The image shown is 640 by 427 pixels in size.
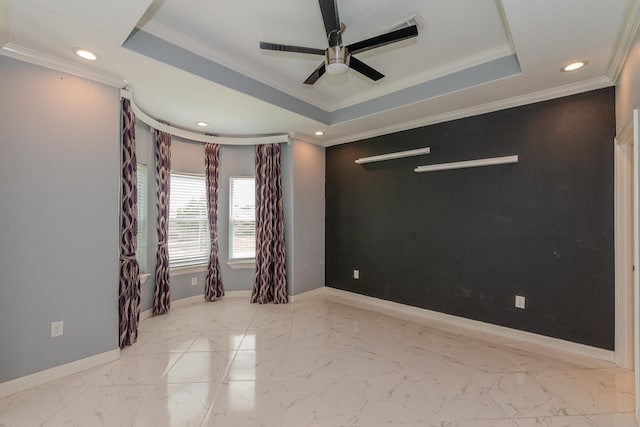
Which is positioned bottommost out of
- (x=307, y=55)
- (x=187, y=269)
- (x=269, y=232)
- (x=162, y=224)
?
(x=187, y=269)

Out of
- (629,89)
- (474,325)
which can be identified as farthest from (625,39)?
(474,325)

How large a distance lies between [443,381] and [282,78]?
330cm

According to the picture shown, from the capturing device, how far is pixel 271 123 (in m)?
3.83

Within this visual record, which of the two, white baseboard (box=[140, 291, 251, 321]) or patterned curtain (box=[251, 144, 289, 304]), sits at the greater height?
patterned curtain (box=[251, 144, 289, 304])

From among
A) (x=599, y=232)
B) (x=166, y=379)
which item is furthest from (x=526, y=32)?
(x=166, y=379)

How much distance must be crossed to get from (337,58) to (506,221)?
8.24 ft

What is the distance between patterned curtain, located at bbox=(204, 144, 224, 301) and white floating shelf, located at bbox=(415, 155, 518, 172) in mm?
3004

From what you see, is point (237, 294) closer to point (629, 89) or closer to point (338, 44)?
point (338, 44)

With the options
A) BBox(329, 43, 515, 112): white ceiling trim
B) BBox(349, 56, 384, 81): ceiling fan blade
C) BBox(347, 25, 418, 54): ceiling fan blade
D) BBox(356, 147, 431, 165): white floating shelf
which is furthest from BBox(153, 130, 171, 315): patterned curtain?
BBox(347, 25, 418, 54): ceiling fan blade

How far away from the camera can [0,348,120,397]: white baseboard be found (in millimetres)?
2094

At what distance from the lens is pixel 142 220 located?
12.0 feet

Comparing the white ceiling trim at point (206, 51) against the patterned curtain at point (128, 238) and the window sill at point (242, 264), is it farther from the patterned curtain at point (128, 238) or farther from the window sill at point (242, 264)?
the window sill at point (242, 264)

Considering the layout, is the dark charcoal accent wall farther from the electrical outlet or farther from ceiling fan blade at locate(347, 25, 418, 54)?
the electrical outlet

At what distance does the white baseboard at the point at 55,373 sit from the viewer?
6.87ft
